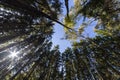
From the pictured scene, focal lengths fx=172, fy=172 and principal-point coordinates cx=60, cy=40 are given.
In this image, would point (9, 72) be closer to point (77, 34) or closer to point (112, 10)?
point (77, 34)

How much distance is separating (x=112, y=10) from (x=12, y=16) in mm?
7081

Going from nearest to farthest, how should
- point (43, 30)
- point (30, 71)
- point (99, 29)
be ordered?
point (99, 29) < point (43, 30) < point (30, 71)

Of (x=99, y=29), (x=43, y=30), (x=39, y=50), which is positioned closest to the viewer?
(x=99, y=29)

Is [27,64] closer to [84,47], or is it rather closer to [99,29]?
[84,47]

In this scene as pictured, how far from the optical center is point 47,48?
17.8 m

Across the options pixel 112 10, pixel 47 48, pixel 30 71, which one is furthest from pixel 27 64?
pixel 112 10

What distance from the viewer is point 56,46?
19.4 meters

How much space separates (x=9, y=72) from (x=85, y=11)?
8.29 m

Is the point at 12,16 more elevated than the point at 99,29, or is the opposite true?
the point at 12,16

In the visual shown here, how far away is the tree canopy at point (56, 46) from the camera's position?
11.7m

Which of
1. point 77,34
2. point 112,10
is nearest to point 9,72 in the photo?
point 77,34

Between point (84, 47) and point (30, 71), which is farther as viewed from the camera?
point (84, 47)

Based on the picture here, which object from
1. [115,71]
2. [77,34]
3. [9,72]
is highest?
[77,34]

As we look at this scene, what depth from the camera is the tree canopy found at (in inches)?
459
